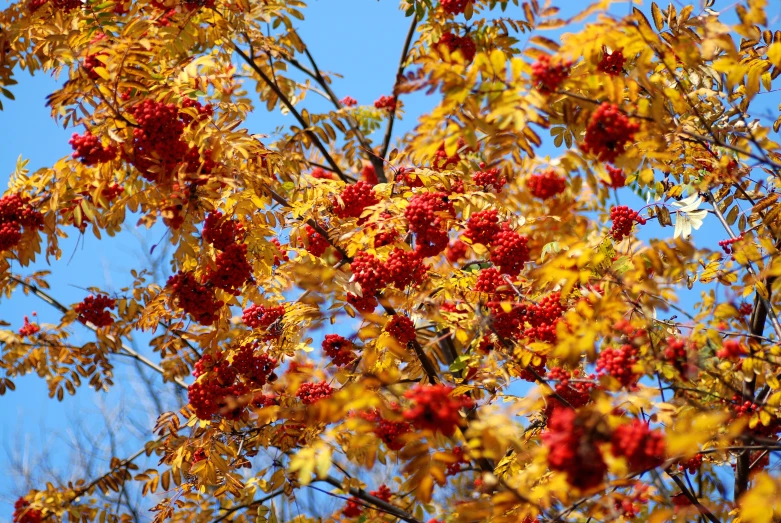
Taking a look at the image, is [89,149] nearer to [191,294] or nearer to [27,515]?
[191,294]

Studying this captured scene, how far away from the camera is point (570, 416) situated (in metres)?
2.02

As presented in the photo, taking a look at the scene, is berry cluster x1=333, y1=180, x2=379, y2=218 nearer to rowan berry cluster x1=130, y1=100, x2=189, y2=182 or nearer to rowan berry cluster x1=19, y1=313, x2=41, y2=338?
rowan berry cluster x1=130, y1=100, x2=189, y2=182

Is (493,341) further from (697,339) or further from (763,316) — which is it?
(763,316)

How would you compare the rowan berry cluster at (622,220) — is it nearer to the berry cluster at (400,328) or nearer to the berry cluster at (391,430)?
the berry cluster at (400,328)

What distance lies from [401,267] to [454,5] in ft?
9.66

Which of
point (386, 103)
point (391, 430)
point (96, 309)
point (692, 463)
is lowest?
point (692, 463)

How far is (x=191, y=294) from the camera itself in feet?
14.0

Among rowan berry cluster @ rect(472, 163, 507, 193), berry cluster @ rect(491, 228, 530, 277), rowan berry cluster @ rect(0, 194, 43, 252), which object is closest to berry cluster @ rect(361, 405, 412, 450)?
berry cluster @ rect(491, 228, 530, 277)

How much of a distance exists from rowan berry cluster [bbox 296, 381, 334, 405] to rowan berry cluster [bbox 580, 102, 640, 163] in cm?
234

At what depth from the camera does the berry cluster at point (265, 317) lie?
15.8 ft

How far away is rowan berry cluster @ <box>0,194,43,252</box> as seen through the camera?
4020 mm

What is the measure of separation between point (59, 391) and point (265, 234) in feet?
10.9

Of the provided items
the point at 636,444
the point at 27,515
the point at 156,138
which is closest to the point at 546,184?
the point at 636,444

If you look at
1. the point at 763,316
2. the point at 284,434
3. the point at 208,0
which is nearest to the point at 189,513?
the point at 284,434
